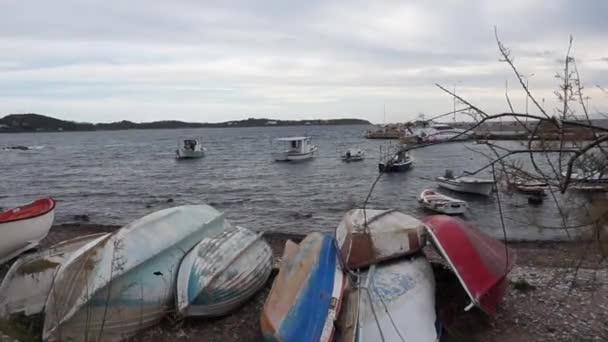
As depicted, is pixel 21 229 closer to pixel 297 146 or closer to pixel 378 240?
pixel 378 240

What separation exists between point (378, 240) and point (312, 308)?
194 centimetres

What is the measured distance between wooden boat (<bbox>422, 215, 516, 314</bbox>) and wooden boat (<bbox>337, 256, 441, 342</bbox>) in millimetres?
484

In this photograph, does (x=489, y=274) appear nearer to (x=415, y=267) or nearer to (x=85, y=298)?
(x=415, y=267)

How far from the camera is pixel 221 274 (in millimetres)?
7125

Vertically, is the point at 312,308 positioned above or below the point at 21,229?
below

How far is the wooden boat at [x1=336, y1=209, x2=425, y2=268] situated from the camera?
7038 mm

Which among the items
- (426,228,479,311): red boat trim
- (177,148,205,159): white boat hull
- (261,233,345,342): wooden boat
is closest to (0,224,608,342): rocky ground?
(426,228,479,311): red boat trim

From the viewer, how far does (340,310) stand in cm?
598

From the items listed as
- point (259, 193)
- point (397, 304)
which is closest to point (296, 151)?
point (259, 193)


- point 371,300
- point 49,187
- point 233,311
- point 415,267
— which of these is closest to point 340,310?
point 371,300

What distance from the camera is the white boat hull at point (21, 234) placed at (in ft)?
32.1

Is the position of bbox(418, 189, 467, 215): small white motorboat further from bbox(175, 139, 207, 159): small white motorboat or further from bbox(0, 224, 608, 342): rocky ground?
bbox(175, 139, 207, 159): small white motorboat

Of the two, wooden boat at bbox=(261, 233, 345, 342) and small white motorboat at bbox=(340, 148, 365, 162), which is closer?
wooden boat at bbox=(261, 233, 345, 342)

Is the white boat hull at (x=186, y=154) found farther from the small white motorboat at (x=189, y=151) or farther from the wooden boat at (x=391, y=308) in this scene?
the wooden boat at (x=391, y=308)
